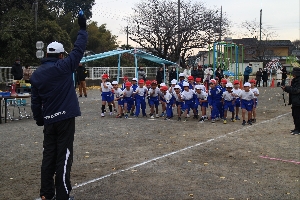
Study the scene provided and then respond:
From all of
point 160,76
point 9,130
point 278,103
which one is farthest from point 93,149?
point 160,76

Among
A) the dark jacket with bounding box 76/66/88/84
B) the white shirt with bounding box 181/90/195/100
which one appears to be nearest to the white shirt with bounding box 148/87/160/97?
the white shirt with bounding box 181/90/195/100

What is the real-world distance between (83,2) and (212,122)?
135 feet

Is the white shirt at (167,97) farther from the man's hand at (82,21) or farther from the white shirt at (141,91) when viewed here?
the man's hand at (82,21)

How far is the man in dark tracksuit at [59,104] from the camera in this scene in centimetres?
509

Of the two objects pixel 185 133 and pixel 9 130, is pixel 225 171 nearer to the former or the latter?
pixel 185 133

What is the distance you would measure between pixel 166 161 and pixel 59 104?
349 centimetres

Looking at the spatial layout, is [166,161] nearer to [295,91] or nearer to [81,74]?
[295,91]

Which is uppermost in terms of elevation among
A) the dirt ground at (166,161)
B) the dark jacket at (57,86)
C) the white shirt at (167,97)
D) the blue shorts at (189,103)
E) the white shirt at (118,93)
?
the dark jacket at (57,86)

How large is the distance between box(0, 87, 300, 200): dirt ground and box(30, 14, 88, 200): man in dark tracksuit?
805 millimetres

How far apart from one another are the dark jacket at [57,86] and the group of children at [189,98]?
9175 mm

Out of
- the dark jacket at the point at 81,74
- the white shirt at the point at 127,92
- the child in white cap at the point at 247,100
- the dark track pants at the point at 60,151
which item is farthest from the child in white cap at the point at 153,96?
the dark track pants at the point at 60,151

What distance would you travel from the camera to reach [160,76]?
27828 millimetres

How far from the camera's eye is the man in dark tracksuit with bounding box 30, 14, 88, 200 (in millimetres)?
5090

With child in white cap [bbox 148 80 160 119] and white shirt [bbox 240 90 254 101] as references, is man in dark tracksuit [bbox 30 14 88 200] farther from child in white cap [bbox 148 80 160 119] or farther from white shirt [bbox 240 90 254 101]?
child in white cap [bbox 148 80 160 119]
